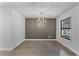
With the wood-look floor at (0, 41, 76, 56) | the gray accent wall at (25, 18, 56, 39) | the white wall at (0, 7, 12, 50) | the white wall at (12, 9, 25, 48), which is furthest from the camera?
the gray accent wall at (25, 18, 56, 39)

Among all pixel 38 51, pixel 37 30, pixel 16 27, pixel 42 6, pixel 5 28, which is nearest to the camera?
pixel 42 6

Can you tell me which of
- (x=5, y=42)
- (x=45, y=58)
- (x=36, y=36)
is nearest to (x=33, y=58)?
(x=45, y=58)

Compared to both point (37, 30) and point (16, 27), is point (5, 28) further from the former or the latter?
point (37, 30)

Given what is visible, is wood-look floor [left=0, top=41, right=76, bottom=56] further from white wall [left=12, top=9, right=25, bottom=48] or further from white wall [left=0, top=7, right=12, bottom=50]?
white wall [left=12, top=9, right=25, bottom=48]

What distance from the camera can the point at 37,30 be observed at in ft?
35.9

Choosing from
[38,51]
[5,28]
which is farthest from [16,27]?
[38,51]

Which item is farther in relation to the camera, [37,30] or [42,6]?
[37,30]

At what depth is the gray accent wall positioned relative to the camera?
35.8 ft

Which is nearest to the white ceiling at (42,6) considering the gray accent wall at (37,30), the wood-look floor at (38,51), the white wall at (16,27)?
the white wall at (16,27)

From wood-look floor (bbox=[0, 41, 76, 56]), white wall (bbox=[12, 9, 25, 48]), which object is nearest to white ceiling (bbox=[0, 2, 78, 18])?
white wall (bbox=[12, 9, 25, 48])

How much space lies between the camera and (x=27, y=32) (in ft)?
35.8

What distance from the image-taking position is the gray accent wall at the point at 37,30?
35.8ft

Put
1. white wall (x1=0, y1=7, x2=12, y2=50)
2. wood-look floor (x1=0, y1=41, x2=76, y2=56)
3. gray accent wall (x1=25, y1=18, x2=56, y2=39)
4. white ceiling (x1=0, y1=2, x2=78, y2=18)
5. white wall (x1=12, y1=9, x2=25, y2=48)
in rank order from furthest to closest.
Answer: gray accent wall (x1=25, y1=18, x2=56, y2=39) → white wall (x1=12, y1=9, x2=25, y2=48) → white wall (x1=0, y1=7, x2=12, y2=50) → wood-look floor (x1=0, y1=41, x2=76, y2=56) → white ceiling (x1=0, y1=2, x2=78, y2=18)

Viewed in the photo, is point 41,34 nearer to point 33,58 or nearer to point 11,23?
point 11,23
